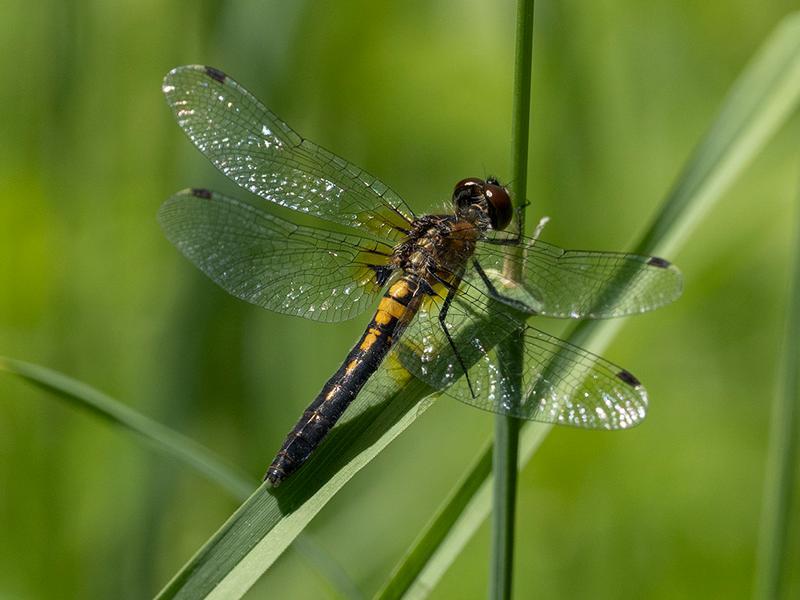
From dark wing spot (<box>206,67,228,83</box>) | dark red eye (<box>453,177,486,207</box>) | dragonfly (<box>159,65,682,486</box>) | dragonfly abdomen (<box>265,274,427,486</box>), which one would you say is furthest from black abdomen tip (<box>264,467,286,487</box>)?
dark wing spot (<box>206,67,228,83</box>)

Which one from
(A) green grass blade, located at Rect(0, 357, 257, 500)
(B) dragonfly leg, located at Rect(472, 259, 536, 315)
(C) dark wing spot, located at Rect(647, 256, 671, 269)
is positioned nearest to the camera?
(A) green grass blade, located at Rect(0, 357, 257, 500)

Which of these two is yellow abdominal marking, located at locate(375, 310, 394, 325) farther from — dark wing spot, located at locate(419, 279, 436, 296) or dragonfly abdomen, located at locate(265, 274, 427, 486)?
dark wing spot, located at locate(419, 279, 436, 296)

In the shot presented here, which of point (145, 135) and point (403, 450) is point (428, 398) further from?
point (145, 135)

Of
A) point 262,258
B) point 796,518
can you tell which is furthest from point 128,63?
point 796,518

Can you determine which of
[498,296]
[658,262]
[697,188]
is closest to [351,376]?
[498,296]

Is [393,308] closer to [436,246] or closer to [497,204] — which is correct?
[436,246]
